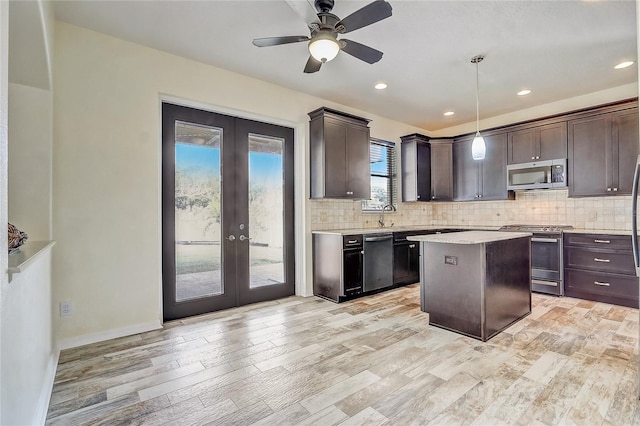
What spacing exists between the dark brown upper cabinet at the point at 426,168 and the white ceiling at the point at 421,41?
1.28m

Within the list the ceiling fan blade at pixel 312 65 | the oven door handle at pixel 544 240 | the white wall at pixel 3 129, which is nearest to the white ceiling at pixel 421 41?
the ceiling fan blade at pixel 312 65

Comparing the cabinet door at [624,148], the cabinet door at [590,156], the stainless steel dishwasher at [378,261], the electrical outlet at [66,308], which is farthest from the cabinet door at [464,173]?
the electrical outlet at [66,308]

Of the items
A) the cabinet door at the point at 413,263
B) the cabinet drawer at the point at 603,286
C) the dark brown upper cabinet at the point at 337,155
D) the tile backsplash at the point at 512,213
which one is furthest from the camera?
the cabinet door at the point at 413,263

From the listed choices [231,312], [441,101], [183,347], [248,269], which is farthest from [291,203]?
[441,101]

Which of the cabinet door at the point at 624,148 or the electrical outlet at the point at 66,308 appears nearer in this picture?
the electrical outlet at the point at 66,308

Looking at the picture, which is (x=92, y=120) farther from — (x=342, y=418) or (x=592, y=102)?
(x=592, y=102)

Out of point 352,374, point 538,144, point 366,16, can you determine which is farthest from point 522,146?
point 352,374

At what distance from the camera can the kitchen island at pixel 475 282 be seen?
9.49 ft

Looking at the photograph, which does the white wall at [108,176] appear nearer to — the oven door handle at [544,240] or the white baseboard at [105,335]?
the white baseboard at [105,335]

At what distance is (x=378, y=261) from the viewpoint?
4.52 meters

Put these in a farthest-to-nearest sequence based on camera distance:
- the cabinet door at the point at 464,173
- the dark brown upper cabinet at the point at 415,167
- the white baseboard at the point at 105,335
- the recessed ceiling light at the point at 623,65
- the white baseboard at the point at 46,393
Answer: the dark brown upper cabinet at the point at 415,167 < the cabinet door at the point at 464,173 < the recessed ceiling light at the point at 623,65 < the white baseboard at the point at 105,335 < the white baseboard at the point at 46,393

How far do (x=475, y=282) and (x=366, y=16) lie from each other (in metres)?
2.39

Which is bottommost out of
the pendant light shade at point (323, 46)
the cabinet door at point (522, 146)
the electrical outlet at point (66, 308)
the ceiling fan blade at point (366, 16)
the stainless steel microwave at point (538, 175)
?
the electrical outlet at point (66, 308)

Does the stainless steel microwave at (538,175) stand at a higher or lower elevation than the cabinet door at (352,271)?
higher
